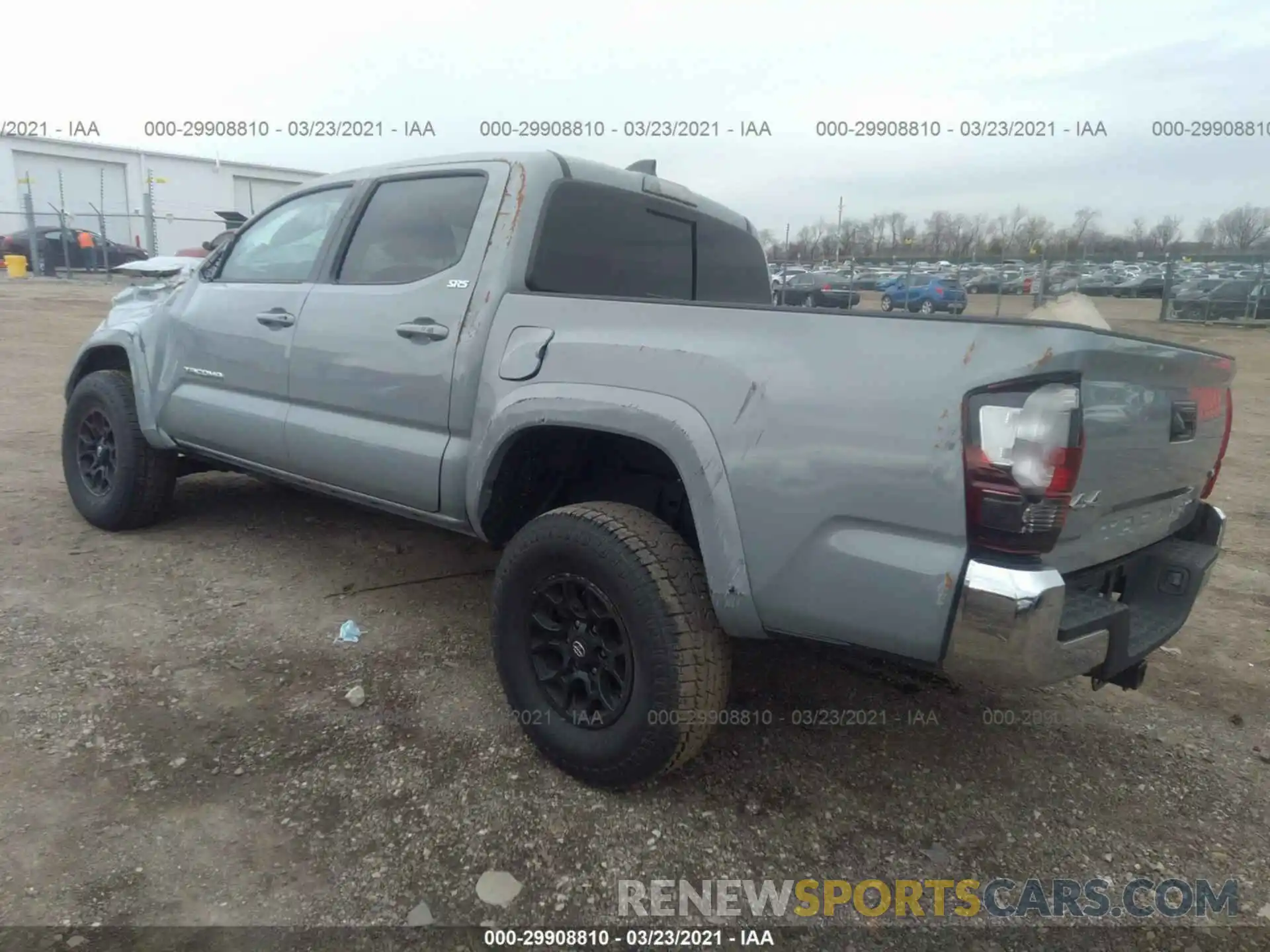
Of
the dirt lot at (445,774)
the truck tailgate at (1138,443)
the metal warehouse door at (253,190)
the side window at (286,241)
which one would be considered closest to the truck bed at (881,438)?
the truck tailgate at (1138,443)

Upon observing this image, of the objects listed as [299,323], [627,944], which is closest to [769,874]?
[627,944]

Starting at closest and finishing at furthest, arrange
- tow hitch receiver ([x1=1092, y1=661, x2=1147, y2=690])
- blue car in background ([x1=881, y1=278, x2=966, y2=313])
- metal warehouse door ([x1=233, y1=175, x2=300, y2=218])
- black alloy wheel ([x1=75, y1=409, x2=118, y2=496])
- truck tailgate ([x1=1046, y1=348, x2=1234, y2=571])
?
truck tailgate ([x1=1046, y1=348, x2=1234, y2=571]), tow hitch receiver ([x1=1092, y1=661, x2=1147, y2=690]), black alloy wheel ([x1=75, y1=409, x2=118, y2=496]), blue car in background ([x1=881, y1=278, x2=966, y2=313]), metal warehouse door ([x1=233, y1=175, x2=300, y2=218])

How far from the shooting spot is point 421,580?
411 centimetres

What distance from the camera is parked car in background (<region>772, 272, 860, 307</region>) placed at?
788 centimetres

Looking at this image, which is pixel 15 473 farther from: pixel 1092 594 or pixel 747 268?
pixel 1092 594

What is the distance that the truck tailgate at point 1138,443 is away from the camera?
1.96m

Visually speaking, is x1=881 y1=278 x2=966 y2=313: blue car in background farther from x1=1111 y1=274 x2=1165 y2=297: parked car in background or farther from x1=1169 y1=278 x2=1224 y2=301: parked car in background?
x1=1169 y1=278 x2=1224 y2=301: parked car in background

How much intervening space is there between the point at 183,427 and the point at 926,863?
353cm

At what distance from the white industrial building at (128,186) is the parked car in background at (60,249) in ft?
3.19

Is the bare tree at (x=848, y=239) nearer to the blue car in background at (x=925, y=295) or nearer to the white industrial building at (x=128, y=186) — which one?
the blue car in background at (x=925, y=295)

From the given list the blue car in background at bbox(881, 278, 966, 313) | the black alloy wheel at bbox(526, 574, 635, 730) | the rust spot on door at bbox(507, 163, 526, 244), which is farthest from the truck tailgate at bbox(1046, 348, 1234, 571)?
the blue car in background at bbox(881, 278, 966, 313)

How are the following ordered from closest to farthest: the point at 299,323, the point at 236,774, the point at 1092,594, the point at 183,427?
the point at 1092,594
the point at 236,774
the point at 299,323
the point at 183,427

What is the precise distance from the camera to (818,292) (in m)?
11.2

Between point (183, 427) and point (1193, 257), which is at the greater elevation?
point (1193, 257)
